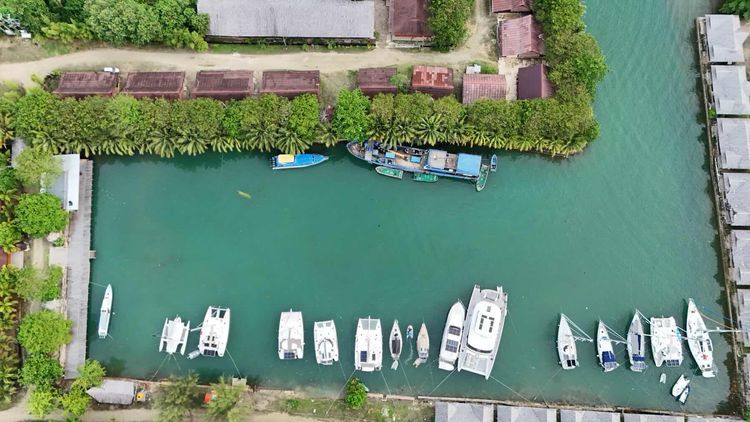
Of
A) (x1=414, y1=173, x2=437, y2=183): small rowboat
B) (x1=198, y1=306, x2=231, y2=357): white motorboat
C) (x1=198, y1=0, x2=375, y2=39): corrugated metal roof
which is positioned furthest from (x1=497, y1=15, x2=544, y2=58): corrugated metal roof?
(x1=198, y1=306, x2=231, y2=357): white motorboat

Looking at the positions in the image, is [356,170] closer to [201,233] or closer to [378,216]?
[378,216]

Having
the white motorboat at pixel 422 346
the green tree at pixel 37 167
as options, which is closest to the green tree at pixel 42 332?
the green tree at pixel 37 167

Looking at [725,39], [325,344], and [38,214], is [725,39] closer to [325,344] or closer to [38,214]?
[325,344]

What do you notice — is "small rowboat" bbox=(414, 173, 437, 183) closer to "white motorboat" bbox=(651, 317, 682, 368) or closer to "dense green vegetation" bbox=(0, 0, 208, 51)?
"dense green vegetation" bbox=(0, 0, 208, 51)

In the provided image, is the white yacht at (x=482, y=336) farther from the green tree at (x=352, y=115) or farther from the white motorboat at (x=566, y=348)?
the green tree at (x=352, y=115)

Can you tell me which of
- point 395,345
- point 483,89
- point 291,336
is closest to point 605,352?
point 395,345

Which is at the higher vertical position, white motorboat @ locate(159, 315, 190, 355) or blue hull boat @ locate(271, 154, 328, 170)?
blue hull boat @ locate(271, 154, 328, 170)
